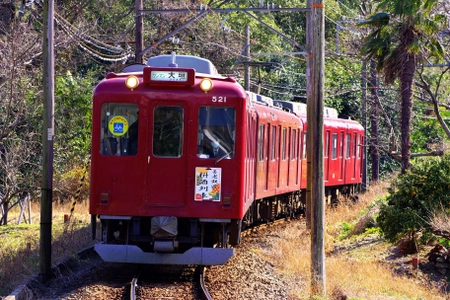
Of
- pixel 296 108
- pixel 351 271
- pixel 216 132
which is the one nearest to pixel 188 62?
pixel 216 132

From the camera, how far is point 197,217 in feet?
36.9

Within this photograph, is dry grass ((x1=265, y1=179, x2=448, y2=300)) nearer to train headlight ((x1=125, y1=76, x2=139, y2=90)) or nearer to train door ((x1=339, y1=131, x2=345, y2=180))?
train headlight ((x1=125, y1=76, x2=139, y2=90))

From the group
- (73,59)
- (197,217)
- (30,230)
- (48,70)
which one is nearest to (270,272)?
(197,217)

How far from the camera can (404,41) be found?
21.3 meters

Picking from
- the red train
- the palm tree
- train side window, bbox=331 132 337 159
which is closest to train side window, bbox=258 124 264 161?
the red train

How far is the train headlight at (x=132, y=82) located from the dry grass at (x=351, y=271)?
11.9 feet

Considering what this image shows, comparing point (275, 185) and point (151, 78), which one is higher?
point (151, 78)

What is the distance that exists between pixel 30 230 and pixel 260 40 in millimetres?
20943

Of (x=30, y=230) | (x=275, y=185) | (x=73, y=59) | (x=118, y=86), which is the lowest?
(x=30, y=230)

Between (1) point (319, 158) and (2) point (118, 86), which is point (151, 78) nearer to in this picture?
(2) point (118, 86)

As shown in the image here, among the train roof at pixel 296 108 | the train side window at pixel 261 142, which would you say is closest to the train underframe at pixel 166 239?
the train side window at pixel 261 142

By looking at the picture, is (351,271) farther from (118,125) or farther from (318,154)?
(118,125)

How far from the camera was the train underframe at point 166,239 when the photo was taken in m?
11.1

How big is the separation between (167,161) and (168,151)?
160mm
